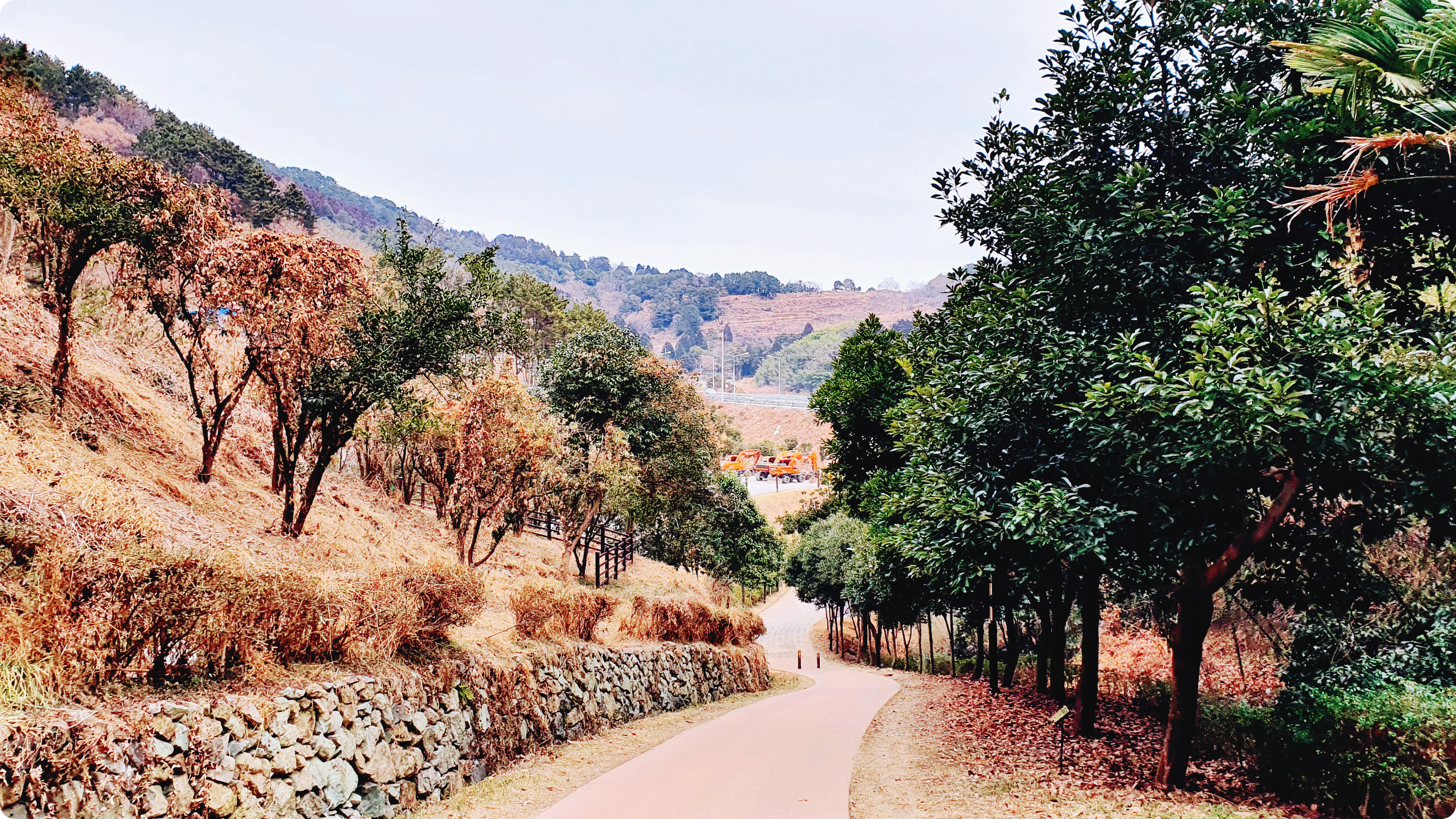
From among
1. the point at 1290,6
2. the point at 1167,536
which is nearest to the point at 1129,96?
the point at 1290,6

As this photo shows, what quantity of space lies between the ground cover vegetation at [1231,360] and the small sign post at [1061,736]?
1179mm

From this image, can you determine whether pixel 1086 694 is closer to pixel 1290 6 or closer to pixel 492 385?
pixel 1290 6

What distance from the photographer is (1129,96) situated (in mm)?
8898

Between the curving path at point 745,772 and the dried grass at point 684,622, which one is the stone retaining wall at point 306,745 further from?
the dried grass at point 684,622

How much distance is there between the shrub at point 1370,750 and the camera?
706 cm

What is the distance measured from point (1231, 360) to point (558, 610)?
1057 cm

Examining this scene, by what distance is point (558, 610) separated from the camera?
13180mm

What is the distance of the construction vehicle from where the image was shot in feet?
252

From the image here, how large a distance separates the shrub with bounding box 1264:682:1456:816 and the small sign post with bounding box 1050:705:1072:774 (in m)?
2.29

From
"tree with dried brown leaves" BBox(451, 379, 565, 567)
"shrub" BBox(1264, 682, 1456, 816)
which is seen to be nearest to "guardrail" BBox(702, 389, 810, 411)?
"tree with dried brown leaves" BBox(451, 379, 565, 567)

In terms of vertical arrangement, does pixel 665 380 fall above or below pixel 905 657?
above

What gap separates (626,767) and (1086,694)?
7589mm

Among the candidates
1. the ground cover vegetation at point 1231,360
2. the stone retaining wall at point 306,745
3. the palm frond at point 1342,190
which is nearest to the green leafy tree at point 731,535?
the stone retaining wall at point 306,745

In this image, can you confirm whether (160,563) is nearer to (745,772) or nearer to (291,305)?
(745,772)
